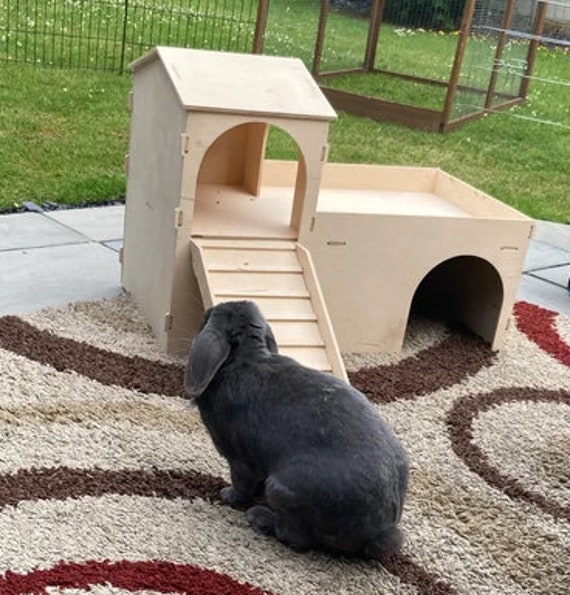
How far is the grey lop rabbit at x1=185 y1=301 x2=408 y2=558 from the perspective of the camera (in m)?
2.34

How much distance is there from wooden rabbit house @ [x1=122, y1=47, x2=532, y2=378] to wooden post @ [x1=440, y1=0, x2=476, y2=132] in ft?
12.6

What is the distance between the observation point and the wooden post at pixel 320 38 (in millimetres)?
8336

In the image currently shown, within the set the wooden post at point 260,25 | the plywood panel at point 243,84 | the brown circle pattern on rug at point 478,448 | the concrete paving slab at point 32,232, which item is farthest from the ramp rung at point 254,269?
the wooden post at point 260,25

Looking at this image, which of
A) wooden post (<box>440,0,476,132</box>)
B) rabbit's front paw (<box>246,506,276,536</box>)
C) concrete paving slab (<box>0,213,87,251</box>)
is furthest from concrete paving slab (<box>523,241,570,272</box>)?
rabbit's front paw (<box>246,506,276,536</box>)

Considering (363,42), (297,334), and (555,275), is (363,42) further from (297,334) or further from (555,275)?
(297,334)

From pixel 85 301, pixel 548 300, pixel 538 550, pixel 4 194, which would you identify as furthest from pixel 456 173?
pixel 538 550

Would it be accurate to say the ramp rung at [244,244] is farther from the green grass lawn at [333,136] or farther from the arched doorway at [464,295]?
the green grass lawn at [333,136]

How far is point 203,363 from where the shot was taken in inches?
100

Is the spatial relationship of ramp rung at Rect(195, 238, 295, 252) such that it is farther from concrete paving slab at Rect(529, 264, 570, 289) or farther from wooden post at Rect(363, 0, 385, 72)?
wooden post at Rect(363, 0, 385, 72)

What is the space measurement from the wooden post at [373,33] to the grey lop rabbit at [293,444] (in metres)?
7.12

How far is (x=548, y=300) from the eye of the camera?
4703 mm

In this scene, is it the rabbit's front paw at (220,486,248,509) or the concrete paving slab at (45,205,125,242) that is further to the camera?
the concrete paving slab at (45,205,125,242)

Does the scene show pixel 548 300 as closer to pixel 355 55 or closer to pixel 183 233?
pixel 183 233

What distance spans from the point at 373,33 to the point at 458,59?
1.79m
